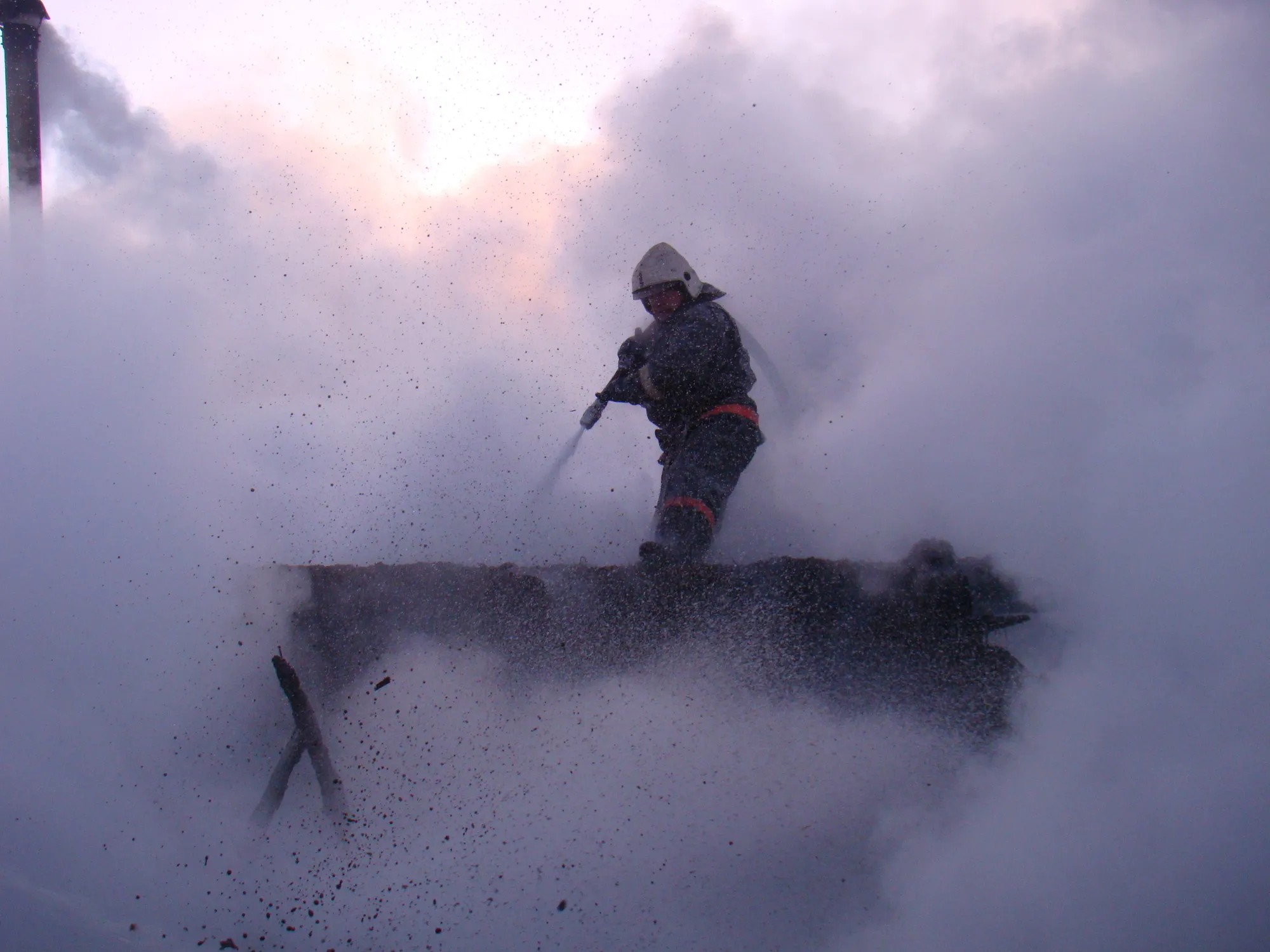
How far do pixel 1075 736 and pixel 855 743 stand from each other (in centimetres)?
100

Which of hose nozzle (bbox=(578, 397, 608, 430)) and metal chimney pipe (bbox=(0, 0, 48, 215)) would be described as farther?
metal chimney pipe (bbox=(0, 0, 48, 215))

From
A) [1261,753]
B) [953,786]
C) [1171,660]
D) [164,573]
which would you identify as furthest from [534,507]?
[1261,753]

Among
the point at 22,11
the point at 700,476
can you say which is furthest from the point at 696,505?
the point at 22,11

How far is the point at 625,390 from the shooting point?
216 inches

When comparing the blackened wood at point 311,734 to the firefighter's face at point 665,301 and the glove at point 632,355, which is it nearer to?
the glove at point 632,355

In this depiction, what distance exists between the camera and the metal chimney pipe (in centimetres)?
848

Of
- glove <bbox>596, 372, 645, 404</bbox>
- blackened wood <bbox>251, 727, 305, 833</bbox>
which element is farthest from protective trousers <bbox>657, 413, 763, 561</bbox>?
blackened wood <bbox>251, 727, 305, 833</bbox>

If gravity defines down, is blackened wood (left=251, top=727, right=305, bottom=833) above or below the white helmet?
below

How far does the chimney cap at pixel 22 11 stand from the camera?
333 inches

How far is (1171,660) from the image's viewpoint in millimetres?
3846

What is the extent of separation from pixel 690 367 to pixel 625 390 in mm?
530

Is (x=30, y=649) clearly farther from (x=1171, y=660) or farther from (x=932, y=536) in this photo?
(x=1171, y=660)

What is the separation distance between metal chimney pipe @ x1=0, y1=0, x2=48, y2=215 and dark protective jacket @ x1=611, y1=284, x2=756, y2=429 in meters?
7.12

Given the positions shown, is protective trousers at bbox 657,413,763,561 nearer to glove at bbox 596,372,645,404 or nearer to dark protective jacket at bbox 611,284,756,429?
dark protective jacket at bbox 611,284,756,429
